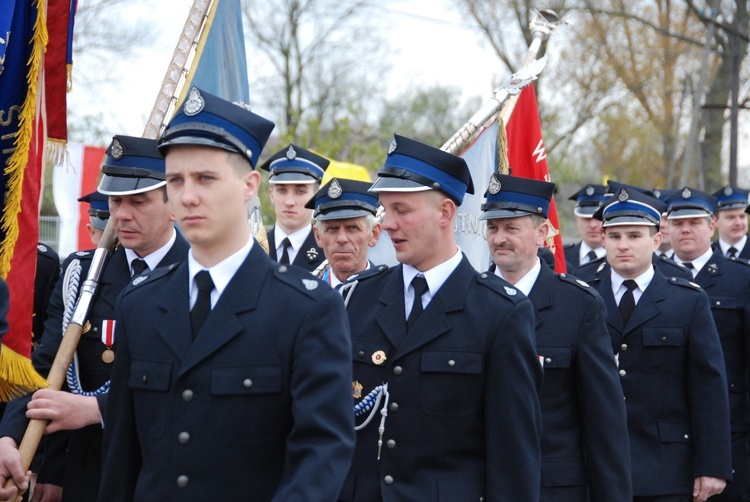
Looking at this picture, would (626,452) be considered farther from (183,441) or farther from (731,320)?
(731,320)

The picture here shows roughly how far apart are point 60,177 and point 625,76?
23.2m

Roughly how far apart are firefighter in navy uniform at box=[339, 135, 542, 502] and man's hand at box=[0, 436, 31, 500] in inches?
48.0

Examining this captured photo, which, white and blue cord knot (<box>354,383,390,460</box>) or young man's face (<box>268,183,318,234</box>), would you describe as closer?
white and blue cord knot (<box>354,383,390,460</box>)

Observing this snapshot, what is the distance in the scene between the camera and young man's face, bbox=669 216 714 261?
8859 mm

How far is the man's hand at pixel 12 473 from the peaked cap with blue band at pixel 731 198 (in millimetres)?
8333

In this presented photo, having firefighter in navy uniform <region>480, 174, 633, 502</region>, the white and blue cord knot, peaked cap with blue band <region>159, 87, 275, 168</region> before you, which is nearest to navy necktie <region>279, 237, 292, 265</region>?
firefighter in navy uniform <region>480, 174, 633, 502</region>

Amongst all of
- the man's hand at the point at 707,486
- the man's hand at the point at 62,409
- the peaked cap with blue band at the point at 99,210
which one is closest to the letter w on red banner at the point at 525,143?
the man's hand at the point at 707,486

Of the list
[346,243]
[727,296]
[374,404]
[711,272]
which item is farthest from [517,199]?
[711,272]

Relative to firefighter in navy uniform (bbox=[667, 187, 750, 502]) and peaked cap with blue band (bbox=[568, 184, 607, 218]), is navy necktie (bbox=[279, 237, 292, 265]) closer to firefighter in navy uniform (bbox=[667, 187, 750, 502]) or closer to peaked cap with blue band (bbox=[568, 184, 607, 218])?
firefighter in navy uniform (bbox=[667, 187, 750, 502])

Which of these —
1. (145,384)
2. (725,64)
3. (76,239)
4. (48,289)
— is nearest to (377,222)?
(48,289)

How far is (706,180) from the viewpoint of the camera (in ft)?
91.6

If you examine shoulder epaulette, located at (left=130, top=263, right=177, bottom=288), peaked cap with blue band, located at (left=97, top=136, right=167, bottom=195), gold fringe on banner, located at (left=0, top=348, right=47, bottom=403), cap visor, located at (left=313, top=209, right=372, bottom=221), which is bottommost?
gold fringe on banner, located at (left=0, top=348, right=47, bottom=403)

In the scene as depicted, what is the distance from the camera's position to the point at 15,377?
4.21 metres

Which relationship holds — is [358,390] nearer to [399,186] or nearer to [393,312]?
[393,312]
